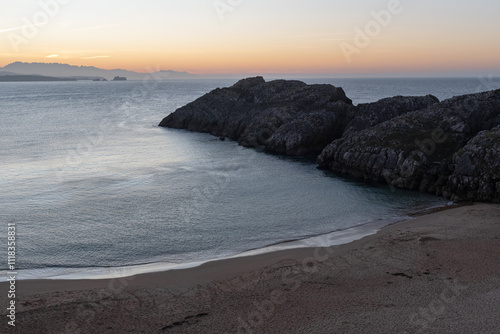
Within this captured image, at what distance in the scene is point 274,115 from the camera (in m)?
69.3

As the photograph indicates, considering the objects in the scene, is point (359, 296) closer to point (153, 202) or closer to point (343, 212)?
point (343, 212)

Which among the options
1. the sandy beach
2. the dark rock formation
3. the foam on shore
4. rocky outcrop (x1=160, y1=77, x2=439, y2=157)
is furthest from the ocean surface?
rocky outcrop (x1=160, y1=77, x2=439, y2=157)

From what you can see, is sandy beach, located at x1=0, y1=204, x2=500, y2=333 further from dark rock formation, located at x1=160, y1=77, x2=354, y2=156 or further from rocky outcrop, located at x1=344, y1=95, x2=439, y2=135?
dark rock formation, located at x1=160, y1=77, x2=354, y2=156

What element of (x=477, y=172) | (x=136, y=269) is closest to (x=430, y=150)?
(x=477, y=172)

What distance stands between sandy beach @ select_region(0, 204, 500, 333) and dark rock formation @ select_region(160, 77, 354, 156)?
113 ft

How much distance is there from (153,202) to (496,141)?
31.7m

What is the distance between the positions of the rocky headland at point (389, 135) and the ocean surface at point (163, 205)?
2445 millimetres

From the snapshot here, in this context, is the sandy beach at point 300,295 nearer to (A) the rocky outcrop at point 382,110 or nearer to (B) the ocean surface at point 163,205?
(B) the ocean surface at point 163,205

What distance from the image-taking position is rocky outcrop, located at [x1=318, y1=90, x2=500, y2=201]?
38344mm

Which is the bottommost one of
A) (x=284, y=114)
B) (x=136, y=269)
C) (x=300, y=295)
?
(x=136, y=269)

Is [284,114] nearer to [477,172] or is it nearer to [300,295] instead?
[477,172]

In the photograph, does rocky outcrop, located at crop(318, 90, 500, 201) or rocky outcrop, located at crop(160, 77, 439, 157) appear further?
rocky outcrop, located at crop(160, 77, 439, 157)

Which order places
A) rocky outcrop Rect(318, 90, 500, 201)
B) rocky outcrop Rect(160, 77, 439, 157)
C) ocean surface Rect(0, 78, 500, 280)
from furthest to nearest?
1. rocky outcrop Rect(160, 77, 439, 157)
2. rocky outcrop Rect(318, 90, 500, 201)
3. ocean surface Rect(0, 78, 500, 280)

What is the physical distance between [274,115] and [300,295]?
5137 centimetres
